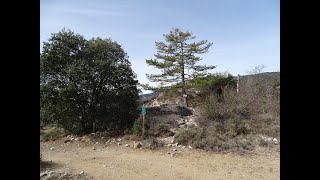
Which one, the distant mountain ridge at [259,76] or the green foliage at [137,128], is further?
the distant mountain ridge at [259,76]

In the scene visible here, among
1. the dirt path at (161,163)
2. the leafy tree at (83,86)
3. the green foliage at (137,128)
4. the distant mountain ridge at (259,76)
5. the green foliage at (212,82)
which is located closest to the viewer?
the dirt path at (161,163)

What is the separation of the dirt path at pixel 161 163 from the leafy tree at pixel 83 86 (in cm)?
175

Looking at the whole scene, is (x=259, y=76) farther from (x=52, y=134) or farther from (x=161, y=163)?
(x=52, y=134)

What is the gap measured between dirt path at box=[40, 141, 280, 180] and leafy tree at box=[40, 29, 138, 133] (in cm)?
175

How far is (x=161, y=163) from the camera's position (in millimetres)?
6363

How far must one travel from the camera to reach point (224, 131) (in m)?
8.65

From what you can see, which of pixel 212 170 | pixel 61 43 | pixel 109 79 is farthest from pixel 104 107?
pixel 212 170

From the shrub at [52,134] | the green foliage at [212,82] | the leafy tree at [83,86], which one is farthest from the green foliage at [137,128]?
the green foliage at [212,82]

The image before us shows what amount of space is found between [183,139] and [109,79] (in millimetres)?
3439

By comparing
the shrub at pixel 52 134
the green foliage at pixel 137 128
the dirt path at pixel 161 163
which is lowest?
the dirt path at pixel 161 163

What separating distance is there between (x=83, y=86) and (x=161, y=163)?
14.8 feet

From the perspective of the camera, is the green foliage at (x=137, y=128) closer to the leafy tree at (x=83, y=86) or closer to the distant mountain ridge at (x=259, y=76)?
the leafy tree at (x=83, y=86)

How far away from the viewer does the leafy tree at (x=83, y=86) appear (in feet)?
31.3
